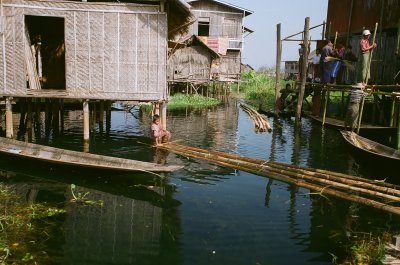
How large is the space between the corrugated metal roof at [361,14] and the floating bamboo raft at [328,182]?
9.47m

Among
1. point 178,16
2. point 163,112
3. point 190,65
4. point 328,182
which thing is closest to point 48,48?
point 178,16

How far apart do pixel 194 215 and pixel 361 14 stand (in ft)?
49.3

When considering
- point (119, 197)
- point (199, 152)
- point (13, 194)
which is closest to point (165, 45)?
point (199, 152)

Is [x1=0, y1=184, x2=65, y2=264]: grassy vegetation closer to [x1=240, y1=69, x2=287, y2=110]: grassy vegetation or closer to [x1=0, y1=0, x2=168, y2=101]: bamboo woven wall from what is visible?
[x1=0, y1=0, x2=168, y2=101]: bamboo woven wall

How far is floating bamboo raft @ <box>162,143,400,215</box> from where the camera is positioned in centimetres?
691

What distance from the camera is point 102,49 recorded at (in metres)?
11.5

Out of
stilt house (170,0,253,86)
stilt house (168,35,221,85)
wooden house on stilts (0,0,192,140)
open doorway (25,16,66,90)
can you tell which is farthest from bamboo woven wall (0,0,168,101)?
stilt house (170,0,253,86)

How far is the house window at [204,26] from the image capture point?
102 ft

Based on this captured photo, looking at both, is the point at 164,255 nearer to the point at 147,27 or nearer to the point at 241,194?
the point at 241,194

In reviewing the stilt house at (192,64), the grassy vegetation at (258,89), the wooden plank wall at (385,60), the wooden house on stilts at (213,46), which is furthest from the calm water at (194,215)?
the grassy vegetation at (258,89)

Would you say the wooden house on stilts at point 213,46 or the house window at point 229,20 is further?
the house window at point 229,20

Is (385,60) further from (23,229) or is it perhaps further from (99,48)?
(23,229)

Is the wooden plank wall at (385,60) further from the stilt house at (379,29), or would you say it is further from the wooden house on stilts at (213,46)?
the wooden house on stilts at (213,46)

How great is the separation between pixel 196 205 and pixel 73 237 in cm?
260
